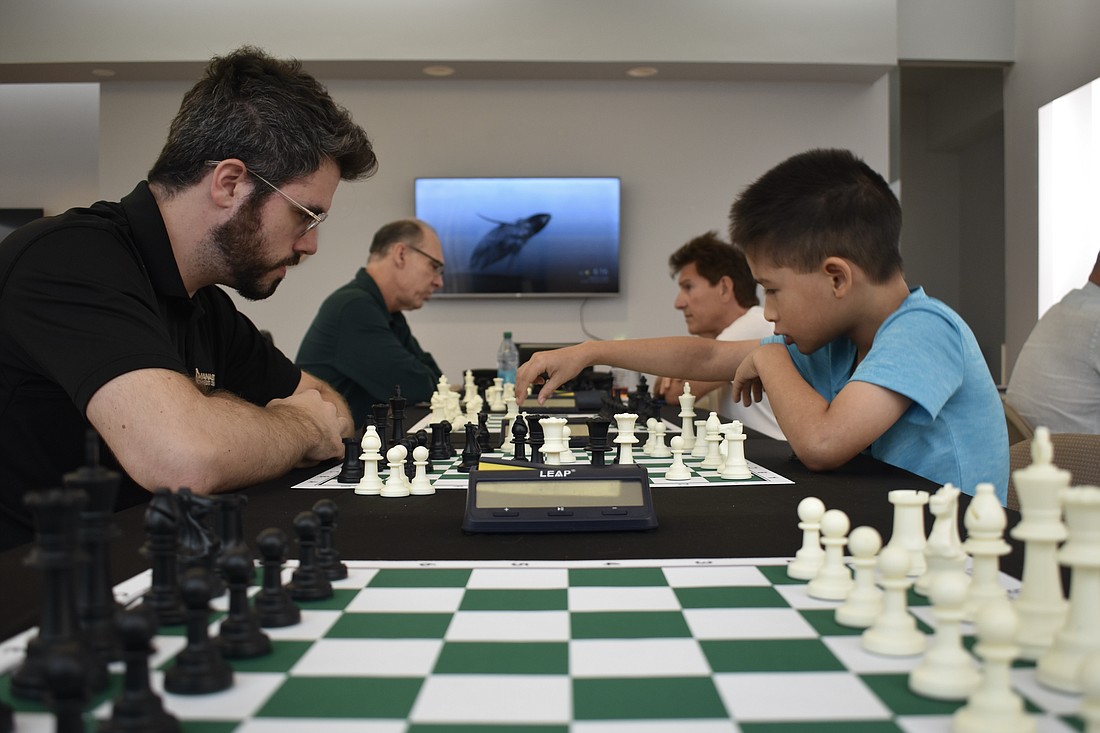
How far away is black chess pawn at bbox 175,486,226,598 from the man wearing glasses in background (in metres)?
2.98

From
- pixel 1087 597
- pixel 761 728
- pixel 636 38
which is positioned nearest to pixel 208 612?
pixel 761 728

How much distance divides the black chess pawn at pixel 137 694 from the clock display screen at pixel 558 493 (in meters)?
0.65

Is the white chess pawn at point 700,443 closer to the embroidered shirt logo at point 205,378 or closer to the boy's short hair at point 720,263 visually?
the embroidered shirt logo at point 205,378

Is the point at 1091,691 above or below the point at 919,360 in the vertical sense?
below

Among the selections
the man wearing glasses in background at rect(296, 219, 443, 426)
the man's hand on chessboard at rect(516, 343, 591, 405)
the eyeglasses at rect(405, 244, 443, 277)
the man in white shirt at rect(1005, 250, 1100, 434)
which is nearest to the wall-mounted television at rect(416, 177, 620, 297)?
the eyeglasses at rect(405, 244, 443, 277)

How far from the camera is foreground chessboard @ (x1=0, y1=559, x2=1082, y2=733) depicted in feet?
2.10

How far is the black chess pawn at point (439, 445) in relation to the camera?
201cm

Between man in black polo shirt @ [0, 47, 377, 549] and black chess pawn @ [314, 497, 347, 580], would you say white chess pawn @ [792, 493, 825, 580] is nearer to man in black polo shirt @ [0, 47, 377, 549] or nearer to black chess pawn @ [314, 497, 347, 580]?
black chess pawn @ [314, 497, 347, 580]

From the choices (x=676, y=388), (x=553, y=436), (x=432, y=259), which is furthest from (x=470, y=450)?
(x=432, y=259)

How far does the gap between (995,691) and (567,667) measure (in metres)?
0.30

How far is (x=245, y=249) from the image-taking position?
6.40 ft

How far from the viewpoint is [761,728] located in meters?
0.62

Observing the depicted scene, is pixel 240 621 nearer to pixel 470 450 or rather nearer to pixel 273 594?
pixel 273 594

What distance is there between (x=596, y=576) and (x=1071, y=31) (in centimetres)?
610
